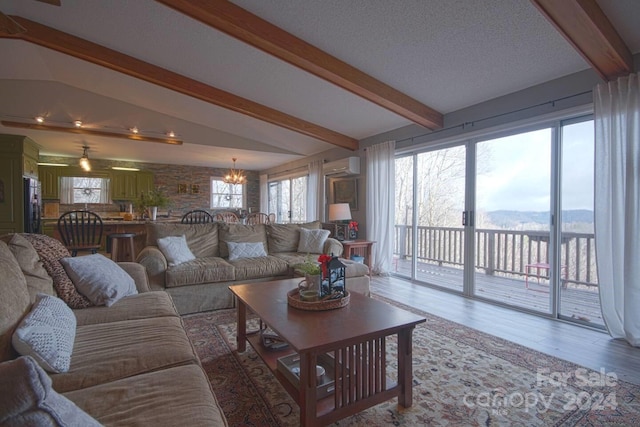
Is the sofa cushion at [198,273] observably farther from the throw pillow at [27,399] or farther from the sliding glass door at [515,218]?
the sliding glass door at [515,218]

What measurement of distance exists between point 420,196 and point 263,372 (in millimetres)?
3618

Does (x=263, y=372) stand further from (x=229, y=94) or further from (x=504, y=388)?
(x=229, y=94)

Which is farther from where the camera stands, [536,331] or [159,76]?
[159,76]

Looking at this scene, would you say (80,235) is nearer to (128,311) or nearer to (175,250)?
(175,250)

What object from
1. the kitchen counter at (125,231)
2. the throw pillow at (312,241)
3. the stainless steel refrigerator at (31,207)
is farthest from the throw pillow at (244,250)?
the stainless steel refrigerator at (31,207)

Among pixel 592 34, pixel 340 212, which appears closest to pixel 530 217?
pixel 592 34

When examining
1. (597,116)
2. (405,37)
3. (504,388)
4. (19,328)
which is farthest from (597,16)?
(19,328)

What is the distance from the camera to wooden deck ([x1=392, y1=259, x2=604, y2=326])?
322cm

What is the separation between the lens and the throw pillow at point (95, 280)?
6.72ft

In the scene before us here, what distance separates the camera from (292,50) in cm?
298

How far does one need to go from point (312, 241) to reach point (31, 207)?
5.53 meters

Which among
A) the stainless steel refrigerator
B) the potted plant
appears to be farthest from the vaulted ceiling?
the potted plant

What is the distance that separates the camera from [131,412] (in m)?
1.00

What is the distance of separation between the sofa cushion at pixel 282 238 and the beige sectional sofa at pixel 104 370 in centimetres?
236
